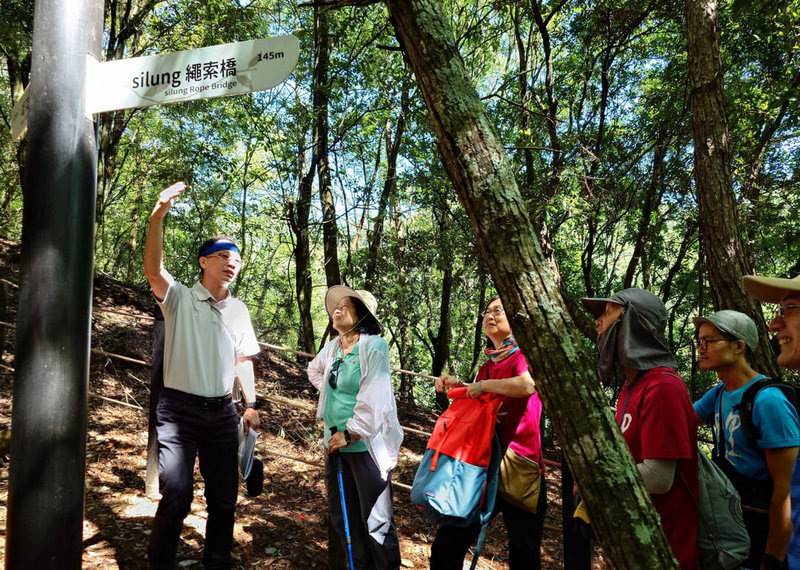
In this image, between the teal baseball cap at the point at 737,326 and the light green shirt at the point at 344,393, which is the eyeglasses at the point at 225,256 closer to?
the light green shirt at the point at 344,393

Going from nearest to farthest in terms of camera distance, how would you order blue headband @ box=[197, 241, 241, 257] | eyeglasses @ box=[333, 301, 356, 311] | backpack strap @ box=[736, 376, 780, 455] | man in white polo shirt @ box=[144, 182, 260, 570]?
backpack strap @ box=[736, 376, 780, 455] < man in white polo shirt @ box=[144, 182, 260, 570] < blue headband @ box=[197, 241, 241, 257] < eyeglasses @ box=[333, 301, 356, 311]

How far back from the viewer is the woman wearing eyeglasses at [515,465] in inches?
99.0

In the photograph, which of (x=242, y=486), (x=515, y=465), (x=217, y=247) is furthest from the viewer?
(x=242, y=486)

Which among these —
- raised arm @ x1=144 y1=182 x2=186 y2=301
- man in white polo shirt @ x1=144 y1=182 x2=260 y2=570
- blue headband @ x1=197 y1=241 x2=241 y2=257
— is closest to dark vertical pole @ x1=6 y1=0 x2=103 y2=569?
raised arm @ x1=144 y1=182 x2=186 y2=301

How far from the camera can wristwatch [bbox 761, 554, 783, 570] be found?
2.00 meters

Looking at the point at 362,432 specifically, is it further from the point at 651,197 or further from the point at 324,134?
the point at 651,197

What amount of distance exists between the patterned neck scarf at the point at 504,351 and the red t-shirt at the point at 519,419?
0.03 metres

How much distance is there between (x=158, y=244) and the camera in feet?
7.96

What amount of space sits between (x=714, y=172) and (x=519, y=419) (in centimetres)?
240

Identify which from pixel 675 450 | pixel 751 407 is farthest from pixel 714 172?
pixel 675 450

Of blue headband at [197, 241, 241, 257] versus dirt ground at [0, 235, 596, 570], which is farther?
dirt ground at [0, 235, 596, 570]

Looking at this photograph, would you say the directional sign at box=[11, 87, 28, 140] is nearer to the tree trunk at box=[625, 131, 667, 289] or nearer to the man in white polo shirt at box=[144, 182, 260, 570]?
the man in white polo shirt at box=[144, 182, 260, 570]

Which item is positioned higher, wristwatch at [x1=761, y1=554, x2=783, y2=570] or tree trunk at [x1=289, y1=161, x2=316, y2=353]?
tree trunk at [x1=289, y1=161, x2=316, y2=353]

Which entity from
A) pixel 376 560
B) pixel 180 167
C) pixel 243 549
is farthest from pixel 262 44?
pixel 180 167
